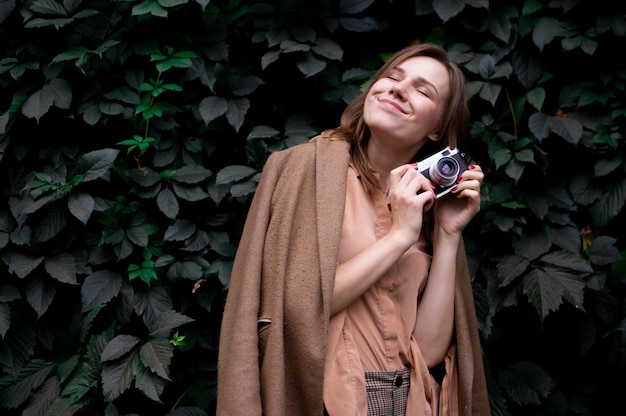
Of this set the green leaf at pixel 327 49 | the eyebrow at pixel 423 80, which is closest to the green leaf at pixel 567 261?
the eyebrow at pixel 423 80

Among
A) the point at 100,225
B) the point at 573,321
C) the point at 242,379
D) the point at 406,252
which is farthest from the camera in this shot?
the point at 573,321

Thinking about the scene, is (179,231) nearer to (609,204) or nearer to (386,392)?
(386,392)

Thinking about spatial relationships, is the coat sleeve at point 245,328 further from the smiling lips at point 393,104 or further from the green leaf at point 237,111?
the green leaf at point 237,111

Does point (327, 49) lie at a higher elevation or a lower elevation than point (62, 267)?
higher

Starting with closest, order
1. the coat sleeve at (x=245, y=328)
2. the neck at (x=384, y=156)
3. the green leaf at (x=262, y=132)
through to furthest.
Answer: the coat sleeve at (x=245, y=328)
the neck at (x=384, y=156)
the green leaf at (x=262, y=132)

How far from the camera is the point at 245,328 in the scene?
132cm

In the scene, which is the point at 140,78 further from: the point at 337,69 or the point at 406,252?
the point at 406,252

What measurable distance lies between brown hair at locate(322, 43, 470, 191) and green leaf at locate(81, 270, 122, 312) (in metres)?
0.82

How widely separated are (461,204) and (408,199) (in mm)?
260

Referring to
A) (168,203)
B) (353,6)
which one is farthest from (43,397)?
(353,6)

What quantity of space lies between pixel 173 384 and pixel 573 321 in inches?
56.2

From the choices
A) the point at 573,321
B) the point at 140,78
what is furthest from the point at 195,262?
the point at 573,321

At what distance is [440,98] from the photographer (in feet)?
5.35

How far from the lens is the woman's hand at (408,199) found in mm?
1418
